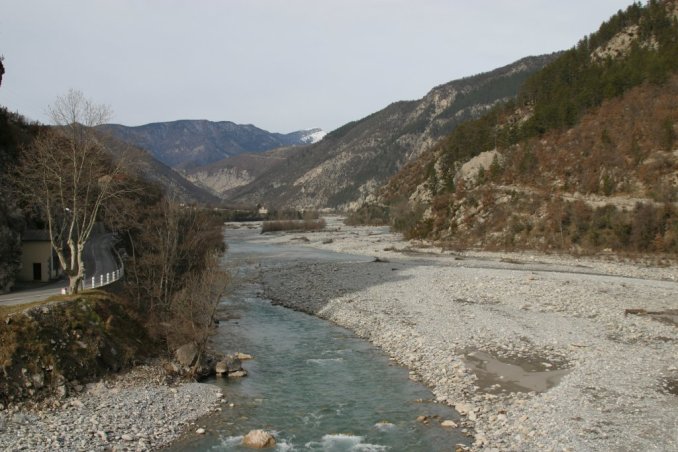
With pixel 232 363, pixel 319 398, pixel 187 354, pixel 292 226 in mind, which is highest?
pixel 292 226

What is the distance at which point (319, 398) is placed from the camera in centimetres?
1958

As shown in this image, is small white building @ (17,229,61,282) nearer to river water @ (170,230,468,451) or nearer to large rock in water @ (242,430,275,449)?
river water @ (170,230,468,451)

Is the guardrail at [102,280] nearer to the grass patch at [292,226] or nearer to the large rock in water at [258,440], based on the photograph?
the large rock in water at [258,440]

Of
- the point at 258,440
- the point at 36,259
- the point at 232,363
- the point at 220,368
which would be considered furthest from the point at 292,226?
the point at 258,440

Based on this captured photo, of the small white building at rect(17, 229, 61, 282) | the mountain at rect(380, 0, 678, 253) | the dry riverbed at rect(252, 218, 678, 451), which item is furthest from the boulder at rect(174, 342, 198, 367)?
the mountain at rect(380, 0, 678, 253)

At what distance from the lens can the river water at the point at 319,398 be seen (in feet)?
51.3

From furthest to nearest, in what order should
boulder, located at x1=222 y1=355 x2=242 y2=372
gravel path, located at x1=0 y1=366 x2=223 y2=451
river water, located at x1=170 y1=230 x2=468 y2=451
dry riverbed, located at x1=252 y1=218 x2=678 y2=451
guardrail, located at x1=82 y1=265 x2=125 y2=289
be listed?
guardrail, located at x1=82 y1=265 x2=125 y2=289 < boulder, located at x1=222 y1=355 x2=242 y2=372 < river water, located at x1=170 y1=230 x2=468 y2=451 < dry riverbed, located at x1=252 y1=218 x2=678 y2=451 < gravel path, located at x1=0 y1=366 x2=223 y2=451

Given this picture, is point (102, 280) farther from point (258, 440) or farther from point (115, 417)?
point (258, 440)

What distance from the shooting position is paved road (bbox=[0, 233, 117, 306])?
2403 cm

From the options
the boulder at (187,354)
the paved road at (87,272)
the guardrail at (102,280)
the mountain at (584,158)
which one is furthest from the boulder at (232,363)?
the mountain at (584,158)

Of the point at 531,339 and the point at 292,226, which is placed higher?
the point at 292,226

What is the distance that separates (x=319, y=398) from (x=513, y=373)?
7.69 meters

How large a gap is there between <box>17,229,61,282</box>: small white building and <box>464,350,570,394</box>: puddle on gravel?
24053 millimetres

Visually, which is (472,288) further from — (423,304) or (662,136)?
(662,136)
